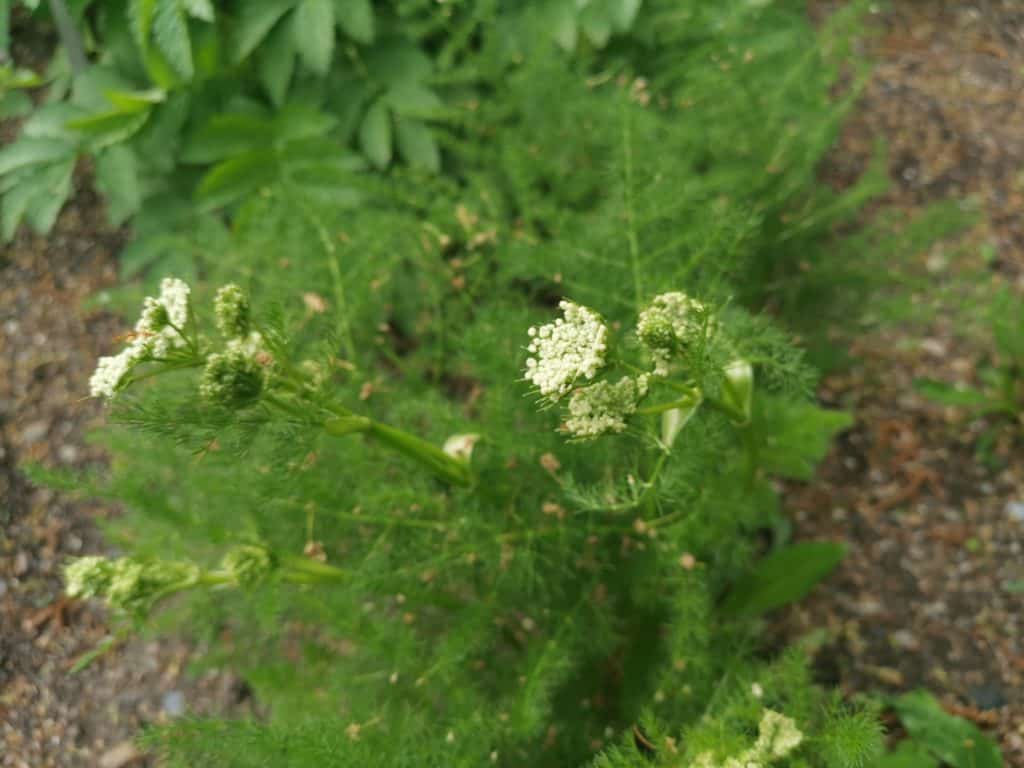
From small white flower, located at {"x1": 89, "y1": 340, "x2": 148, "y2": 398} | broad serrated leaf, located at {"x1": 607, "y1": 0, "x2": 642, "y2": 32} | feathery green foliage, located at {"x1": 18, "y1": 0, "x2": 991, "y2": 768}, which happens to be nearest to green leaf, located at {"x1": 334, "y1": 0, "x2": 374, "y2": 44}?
feathery green foliage, located at {"x1": 18, "y1": 0, "x2": 991, "y2": 768}

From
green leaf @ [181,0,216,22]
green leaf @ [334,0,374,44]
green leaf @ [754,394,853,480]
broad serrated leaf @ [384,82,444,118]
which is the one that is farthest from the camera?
broad serrated leaf @ [384,82,444,118]

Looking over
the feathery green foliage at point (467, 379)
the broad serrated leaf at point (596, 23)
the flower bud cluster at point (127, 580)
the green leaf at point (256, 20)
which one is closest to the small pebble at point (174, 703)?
the feathery green foliage at point (467, 379)

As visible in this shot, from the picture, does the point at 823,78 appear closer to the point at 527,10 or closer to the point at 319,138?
the point at 527,10

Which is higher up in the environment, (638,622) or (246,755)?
(246,755)

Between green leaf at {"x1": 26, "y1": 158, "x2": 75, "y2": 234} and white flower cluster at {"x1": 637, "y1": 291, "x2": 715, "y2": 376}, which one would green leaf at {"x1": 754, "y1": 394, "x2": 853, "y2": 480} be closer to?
white flower cluster at {"x1": 637, "y1": 291, "x2": 715, "y2": 376}

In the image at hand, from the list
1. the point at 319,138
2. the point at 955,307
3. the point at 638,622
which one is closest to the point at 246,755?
the point at 638,622

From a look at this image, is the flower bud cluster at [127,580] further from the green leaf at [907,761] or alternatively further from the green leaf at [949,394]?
the green leaf at [949,394]
